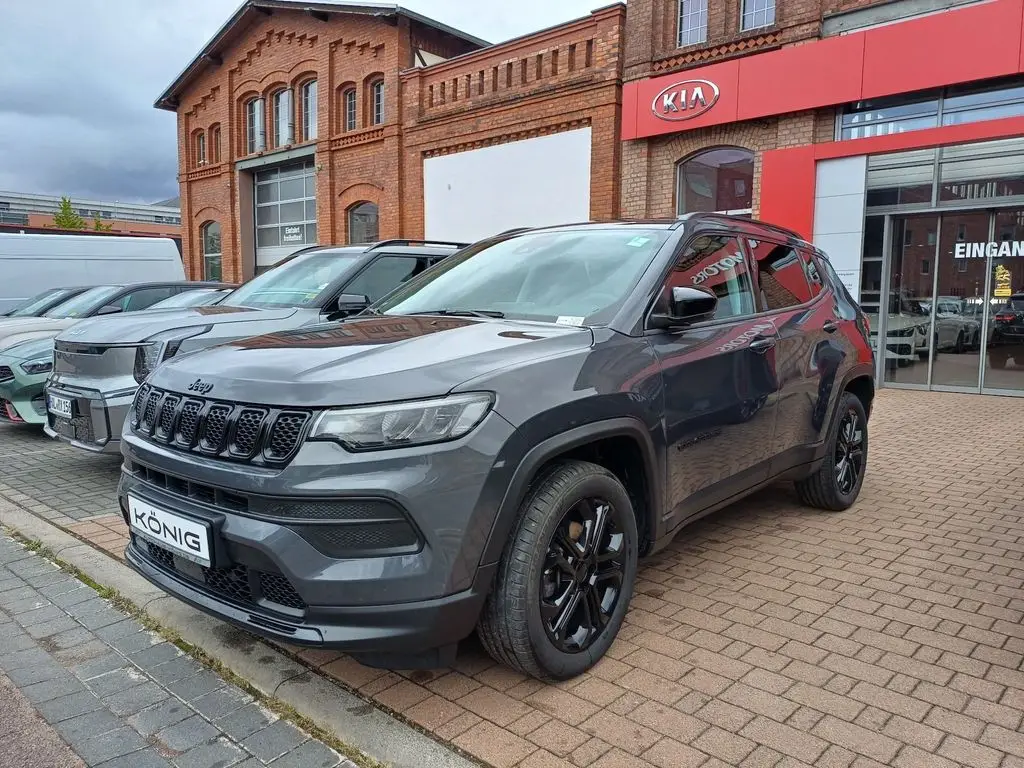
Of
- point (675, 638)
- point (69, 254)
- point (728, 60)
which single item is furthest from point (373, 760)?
point (69, 254)

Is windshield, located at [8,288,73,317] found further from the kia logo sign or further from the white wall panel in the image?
the white wall panel

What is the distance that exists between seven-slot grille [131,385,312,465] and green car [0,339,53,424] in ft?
17.2

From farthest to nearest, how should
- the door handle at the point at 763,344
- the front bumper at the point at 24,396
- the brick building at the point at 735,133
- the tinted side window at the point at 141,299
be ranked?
the brick building at the point at 735,133, the tinted side window at the point at 141,299, the front bumper at the point at 24,396, the door handle at the point at 763,344

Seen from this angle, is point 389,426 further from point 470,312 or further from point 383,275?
point 383,275

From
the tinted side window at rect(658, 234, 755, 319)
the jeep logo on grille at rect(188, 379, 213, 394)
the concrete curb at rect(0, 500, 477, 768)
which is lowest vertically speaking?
the concrete curb at rect(0, 500, 477, 768)

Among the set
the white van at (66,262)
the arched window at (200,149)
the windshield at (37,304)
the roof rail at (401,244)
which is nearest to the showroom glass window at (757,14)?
the roof rail at (401,244)

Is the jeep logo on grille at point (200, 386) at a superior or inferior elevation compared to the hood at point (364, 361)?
inferior

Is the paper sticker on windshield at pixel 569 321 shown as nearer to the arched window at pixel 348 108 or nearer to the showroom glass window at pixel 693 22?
the showroom glass window at pixel 693 22

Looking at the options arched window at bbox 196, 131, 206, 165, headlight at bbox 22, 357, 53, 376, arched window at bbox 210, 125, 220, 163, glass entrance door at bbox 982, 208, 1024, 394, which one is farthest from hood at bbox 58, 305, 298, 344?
arched window at bbox 196, 131, 206, 165

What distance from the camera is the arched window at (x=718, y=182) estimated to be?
39.3ft

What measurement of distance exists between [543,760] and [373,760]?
537 millimetres

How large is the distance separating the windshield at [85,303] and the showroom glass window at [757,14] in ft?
32.2

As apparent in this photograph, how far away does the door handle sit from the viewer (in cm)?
383

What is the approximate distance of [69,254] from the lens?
45.3 feet
